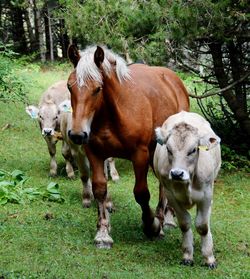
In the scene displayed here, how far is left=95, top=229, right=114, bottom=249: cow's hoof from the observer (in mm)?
7375

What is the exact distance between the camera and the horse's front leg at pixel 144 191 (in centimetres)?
743

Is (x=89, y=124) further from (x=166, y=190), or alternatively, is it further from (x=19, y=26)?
(x=19, y=26)

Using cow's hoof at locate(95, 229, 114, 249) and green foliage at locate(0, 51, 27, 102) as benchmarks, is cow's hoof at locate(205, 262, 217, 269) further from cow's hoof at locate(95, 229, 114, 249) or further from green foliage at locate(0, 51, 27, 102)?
green foliage at locate(0, 51, 27, 102)

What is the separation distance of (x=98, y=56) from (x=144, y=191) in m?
1.74

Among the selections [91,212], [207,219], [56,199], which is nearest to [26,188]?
[56,199]

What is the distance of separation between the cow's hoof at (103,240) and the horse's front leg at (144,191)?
542 millimetres

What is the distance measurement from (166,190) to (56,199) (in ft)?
Result: 10.5

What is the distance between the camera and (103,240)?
7.40m

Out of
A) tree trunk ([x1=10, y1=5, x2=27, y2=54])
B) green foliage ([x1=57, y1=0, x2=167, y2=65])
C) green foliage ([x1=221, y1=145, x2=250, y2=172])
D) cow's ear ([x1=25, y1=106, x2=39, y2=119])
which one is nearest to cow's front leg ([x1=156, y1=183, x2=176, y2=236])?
green foliage ([x1=57, y1=0, x2=167, y2=65])

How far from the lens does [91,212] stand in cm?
916

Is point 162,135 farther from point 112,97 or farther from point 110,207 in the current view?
point 110,207

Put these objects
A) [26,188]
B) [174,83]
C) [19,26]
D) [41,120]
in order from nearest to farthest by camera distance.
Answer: [174,83]
[26,188]
[41,120]
[19,26]

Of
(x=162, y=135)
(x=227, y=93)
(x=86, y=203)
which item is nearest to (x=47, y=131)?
(x=86, y=203)

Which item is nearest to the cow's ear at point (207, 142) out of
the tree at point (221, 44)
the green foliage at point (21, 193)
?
the green foliage at point (21, 193)
